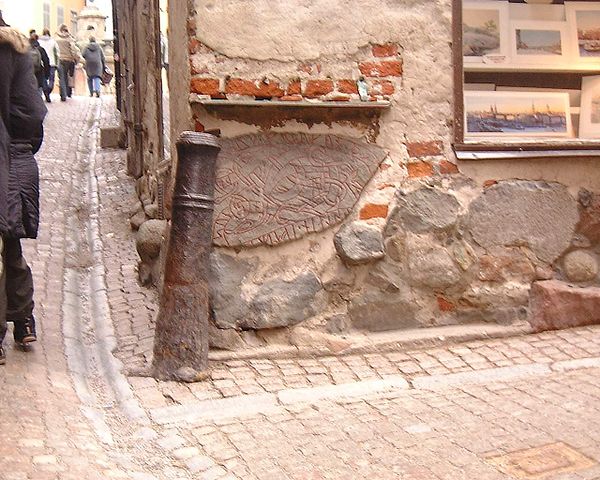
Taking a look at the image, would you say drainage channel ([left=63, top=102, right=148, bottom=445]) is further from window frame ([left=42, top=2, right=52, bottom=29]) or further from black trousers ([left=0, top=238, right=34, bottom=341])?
window frame ([left=42, top=2, right=52, bottom=29])

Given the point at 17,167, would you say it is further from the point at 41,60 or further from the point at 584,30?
the point at 41,60

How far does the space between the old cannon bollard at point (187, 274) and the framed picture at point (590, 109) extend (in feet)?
7.64

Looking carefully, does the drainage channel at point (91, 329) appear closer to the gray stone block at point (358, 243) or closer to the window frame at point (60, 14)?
the gray stone block at point (358, 243)

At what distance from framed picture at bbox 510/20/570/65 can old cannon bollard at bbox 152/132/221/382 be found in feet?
6.84

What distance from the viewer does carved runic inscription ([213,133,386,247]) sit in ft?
13.9

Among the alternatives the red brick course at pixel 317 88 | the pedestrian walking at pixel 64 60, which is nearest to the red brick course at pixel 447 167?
the red brick course at pixel 317 88

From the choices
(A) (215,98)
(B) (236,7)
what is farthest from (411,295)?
(B) (236,7)

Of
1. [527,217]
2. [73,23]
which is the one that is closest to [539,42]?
[527,217]

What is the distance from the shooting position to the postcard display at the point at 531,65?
4836 mm

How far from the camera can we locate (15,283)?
4.25 meters

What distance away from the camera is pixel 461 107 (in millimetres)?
4535

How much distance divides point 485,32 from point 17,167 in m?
2.73

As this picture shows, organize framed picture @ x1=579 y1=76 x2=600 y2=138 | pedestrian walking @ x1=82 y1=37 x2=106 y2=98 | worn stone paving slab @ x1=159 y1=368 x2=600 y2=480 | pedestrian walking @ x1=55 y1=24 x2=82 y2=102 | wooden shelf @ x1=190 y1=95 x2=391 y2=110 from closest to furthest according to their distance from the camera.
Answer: worn stone paving slab @ x1=159 y1=368 x2=600 y2=480, wooden shelf @ x1=190 y1=95 x2=391 y2=110, framed picture @ x1=579 y1=76 x2=600 y2=138, pedestrian walking @ x1=55 y1=24 x2=82 y2=102, pedestrian walking @ x1=82 y1=37 x2=106 y2=98

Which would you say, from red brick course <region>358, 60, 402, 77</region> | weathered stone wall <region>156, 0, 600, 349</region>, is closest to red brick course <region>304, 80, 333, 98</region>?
weathered stone wall <region>156, 0, 600, 349</region>
